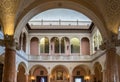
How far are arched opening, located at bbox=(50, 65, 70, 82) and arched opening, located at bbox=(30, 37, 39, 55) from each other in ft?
11.8

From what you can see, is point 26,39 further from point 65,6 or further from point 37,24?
point 65,6

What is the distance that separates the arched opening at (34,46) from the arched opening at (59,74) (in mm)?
3586

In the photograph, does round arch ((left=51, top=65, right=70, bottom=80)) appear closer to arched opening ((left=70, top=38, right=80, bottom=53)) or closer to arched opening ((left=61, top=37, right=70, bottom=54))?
arched opening ((left=61, top=37, right=70, bottom=54))

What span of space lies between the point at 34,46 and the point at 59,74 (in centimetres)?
537

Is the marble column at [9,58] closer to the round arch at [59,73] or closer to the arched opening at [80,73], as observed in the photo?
the round arch at [59,73]

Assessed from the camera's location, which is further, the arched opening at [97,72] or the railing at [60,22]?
the railing at [60,22]

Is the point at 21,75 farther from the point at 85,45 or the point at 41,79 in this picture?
the point at 85,45

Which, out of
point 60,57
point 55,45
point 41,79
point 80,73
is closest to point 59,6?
point 60,57

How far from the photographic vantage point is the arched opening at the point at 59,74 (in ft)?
115

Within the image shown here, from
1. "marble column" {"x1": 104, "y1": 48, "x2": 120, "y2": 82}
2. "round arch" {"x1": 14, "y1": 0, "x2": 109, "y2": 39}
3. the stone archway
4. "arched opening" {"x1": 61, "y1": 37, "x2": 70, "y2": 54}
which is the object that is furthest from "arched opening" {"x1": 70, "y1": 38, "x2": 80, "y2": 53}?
"marble column" {"x1": 104, "y1": 48, "x2": 120, "y2": 82}

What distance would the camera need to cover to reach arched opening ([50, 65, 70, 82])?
115 feet

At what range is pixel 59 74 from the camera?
35.4 m

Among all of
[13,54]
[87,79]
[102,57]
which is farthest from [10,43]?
[87,79]

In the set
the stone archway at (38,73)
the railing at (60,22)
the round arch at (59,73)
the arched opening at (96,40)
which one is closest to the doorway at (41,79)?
the stone archway at (38,73)
